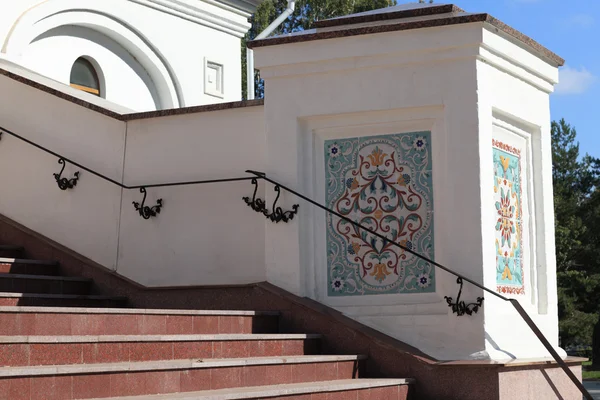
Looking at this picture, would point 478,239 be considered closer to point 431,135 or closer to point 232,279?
point 431,135

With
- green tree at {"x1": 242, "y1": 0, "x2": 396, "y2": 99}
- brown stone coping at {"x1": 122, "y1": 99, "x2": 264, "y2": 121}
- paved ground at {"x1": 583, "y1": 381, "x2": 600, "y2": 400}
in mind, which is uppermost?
green tree at {"x1": 242, "y1": 0, "x2": 396, "y2": 99}

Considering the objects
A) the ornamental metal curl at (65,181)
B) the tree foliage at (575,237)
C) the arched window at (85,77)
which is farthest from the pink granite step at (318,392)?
the tree foliage at (575,237)

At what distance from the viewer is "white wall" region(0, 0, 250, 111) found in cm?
1120

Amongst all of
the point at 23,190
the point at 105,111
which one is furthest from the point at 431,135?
the point at 23,190

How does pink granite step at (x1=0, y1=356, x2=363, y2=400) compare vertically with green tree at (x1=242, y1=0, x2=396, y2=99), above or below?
below

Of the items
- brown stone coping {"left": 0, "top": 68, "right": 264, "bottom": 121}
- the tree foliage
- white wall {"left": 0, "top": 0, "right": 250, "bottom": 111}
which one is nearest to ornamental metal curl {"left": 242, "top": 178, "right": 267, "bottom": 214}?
brown stone coping {"left": 0, "top": 68, "right": 264, "bottom": 121}

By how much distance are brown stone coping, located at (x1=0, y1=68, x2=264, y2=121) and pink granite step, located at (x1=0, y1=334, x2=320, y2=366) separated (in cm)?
200

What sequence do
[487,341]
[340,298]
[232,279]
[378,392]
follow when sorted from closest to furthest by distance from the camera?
[378,392]
[487,341]
[340,298]
[232,279]

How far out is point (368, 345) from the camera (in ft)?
24.6

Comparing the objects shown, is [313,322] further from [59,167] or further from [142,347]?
[59,167]

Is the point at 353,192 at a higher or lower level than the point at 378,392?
higher

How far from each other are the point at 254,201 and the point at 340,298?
1.00 metres

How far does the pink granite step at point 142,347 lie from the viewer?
18.1 ft

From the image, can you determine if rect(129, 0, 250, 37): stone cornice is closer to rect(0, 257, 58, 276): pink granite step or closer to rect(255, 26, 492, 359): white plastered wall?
rect(0, 257, 58, 276): pink granite step
